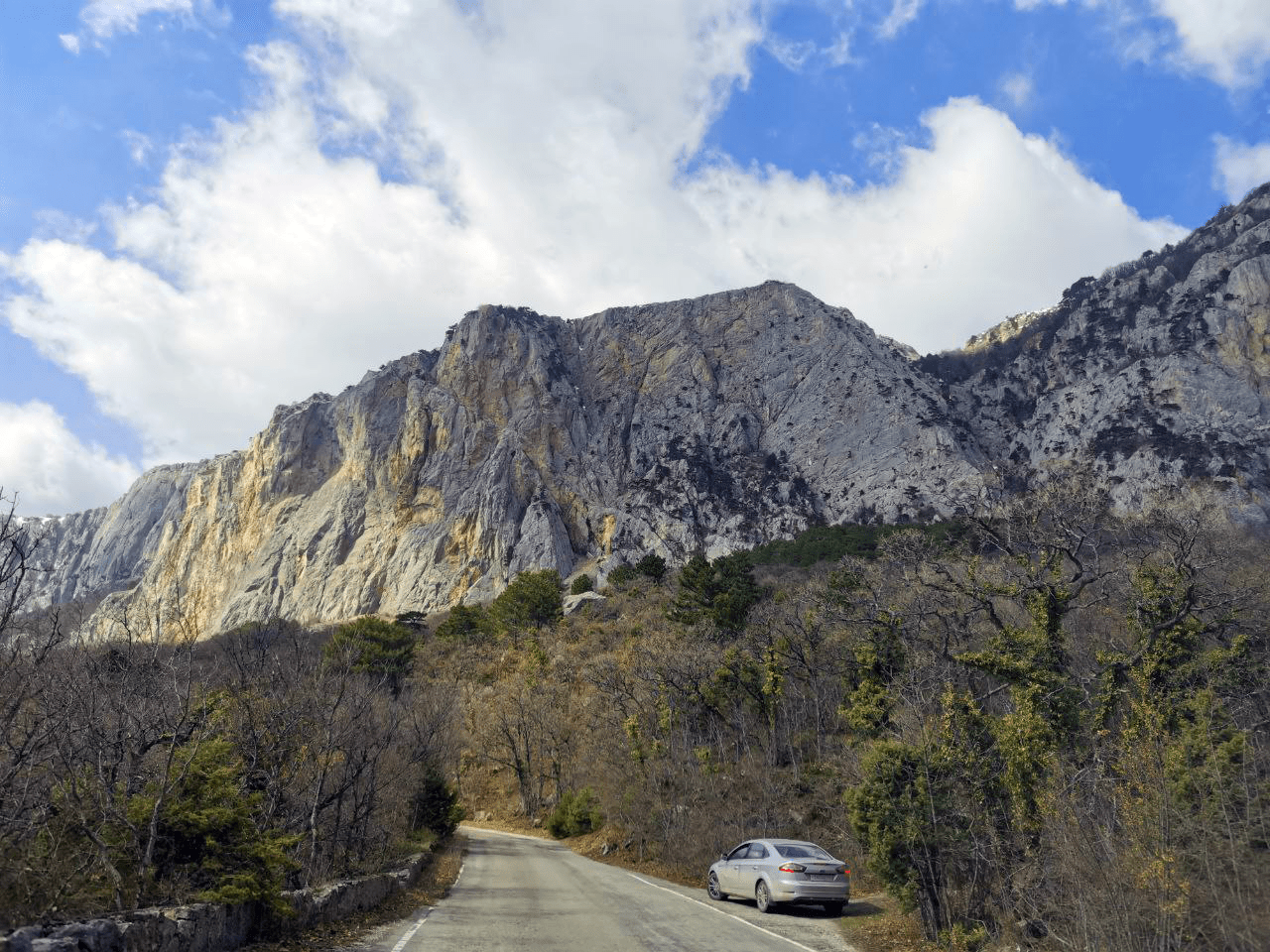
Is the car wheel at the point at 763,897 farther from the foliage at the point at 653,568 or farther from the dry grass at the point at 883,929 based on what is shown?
the foliage at the point at 653,568

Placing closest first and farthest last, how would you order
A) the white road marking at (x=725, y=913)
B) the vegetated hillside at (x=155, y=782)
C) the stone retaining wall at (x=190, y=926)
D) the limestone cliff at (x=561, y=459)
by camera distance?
the stone retaining wall at (x=190, y=926) < the vegetated hillside at (x=155, y=782) < the white road marking at (x=725, y=913) < the limestone cliff at (x=561, y=459)

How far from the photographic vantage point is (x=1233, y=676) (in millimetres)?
18953

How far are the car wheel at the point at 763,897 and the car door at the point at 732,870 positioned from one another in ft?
3.02

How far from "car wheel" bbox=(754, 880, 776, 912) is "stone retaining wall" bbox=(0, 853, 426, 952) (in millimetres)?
7077

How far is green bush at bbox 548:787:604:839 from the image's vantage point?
34.3 metres

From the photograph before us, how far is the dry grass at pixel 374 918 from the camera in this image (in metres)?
9.50

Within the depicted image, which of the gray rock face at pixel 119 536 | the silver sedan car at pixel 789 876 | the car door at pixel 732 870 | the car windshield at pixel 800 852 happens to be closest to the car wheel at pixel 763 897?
the silver sedan car at pixel 789 876

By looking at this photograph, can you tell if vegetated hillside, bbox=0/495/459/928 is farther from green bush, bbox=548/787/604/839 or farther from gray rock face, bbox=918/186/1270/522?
gray rock face, bbox=918/186/1270/522

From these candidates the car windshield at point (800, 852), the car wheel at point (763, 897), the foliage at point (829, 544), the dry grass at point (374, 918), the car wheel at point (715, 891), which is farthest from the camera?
the foliage at point (829, 544)

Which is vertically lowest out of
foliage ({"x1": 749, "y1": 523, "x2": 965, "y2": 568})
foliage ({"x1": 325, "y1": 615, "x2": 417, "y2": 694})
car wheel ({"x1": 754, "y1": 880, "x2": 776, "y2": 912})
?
car wheel ({"x1": 754, "y1": 880, "x2": 776, "y2": 912})

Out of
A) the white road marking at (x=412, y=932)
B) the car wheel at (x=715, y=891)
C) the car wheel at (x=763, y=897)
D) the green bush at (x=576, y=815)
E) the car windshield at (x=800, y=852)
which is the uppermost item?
the white road marking at (x=412, y=932)

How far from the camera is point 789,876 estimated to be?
14336 millimetres

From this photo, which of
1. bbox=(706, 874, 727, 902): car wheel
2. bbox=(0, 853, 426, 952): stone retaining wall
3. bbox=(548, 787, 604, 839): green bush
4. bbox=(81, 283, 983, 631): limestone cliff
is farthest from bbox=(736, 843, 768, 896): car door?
bbox=(81, 283, 983, 631): limestone cliff

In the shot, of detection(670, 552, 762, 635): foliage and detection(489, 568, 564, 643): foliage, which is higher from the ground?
detection(489, 568, 564, 643): foliage
